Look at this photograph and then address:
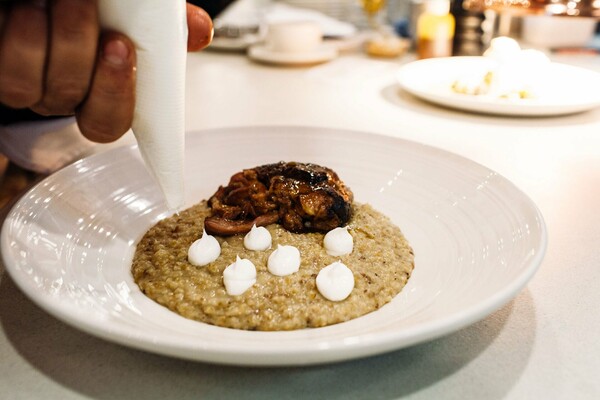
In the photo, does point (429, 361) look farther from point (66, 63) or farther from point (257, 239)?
point (66, 63)

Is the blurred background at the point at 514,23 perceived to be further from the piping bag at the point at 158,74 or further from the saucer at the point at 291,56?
the piping bag at the point at 158,74

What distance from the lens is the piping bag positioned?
1.00 m

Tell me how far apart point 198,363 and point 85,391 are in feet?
0.60

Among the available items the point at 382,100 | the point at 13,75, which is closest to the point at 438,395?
the point at 13,75

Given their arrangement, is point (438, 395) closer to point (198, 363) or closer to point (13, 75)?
point (198, 363)

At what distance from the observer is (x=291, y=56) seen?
3.34m

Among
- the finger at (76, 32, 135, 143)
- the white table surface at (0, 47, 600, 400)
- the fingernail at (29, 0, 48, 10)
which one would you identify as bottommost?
the white table surface at (0, 47, 600, 400)

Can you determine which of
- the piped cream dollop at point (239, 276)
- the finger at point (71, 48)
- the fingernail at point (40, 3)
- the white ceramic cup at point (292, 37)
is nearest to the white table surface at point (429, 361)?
the piped cream dollop at point (239, 276)

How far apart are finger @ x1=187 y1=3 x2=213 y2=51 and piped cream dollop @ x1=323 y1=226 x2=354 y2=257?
1.71ft

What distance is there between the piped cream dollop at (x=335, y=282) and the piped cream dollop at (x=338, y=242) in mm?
136

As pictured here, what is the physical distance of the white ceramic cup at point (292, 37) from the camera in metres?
3.38

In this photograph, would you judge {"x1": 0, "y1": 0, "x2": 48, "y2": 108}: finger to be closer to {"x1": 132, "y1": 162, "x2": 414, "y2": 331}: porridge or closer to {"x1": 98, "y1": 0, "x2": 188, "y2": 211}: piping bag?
{"x1": 98, "y1": 0, "x2": 188, "y2": 211}: piping bag

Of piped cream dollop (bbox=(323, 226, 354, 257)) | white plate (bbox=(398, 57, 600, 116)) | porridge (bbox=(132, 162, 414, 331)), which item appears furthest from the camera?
white plate (bbox=(398, 57, 600, 116))

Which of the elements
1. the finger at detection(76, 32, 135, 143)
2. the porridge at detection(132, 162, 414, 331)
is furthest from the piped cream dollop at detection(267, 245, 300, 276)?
the finger at detection(76, 32, 135, 143)
